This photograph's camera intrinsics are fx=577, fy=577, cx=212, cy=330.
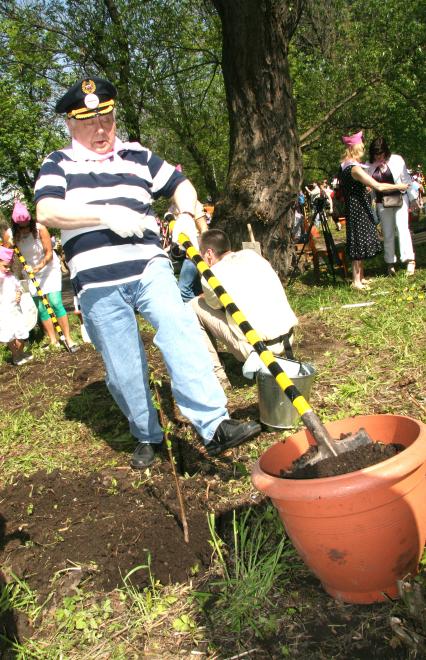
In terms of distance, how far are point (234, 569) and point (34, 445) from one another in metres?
2.34

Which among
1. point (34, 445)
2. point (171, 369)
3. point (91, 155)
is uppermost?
point (91, 155)

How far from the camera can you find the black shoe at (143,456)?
11.3 ft

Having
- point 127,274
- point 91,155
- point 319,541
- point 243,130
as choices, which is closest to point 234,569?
point 319,541

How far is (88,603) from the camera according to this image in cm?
242

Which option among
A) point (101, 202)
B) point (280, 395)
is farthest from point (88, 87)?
point (280, 395)

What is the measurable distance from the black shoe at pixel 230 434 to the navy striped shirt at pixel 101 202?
37.5 inches

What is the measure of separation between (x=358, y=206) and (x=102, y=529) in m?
5.64

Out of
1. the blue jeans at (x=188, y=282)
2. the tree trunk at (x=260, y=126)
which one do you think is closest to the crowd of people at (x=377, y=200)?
the tree trunk at (x=260, y=126)

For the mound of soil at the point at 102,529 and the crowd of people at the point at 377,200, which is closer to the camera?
the mound of soil at the point at 102,529

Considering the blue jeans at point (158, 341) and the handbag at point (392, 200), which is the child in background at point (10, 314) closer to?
the blue jeans at point (158, 341)

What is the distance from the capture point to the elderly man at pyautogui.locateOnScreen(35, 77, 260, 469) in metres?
3.06

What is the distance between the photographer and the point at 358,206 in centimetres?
728

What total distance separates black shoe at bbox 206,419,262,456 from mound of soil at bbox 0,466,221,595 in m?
0.20

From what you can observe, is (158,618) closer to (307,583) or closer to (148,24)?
(307,583)
